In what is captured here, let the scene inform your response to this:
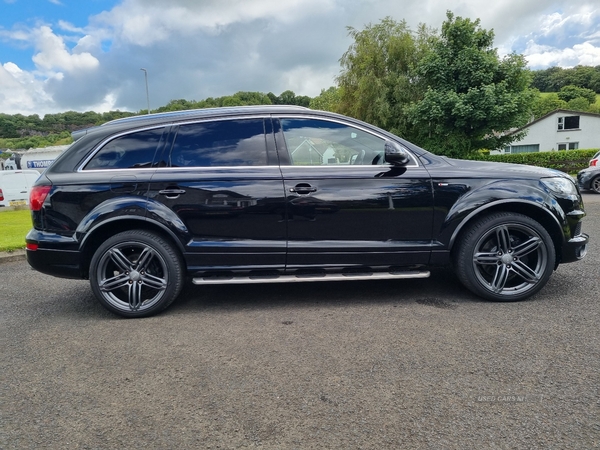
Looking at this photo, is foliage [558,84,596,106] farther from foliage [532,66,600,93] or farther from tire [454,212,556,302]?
tire [454,212,556,302]

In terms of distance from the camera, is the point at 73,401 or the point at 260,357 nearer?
the point at 73,401

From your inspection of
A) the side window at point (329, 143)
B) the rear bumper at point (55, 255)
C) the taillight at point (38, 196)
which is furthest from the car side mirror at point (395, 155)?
the taillight at point (38, 196)

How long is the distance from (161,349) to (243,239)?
1.12 m

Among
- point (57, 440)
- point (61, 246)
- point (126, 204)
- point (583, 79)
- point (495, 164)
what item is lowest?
point (57, 440)

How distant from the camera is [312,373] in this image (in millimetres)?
2564

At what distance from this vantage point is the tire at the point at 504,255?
3648 mm

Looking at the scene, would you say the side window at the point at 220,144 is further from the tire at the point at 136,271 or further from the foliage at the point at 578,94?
the foliage at the point at 578,94

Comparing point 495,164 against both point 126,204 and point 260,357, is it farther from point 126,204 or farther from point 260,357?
point 126,204

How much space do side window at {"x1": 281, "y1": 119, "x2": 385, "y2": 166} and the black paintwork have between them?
96mm

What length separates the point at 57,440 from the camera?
205 centimetres

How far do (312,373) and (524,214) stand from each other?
2589mm

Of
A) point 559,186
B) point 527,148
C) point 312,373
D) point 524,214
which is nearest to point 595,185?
point 559,186

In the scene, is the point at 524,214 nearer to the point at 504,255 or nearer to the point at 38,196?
the point at 504,255

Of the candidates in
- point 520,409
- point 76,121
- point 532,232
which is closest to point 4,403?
point 520,409
